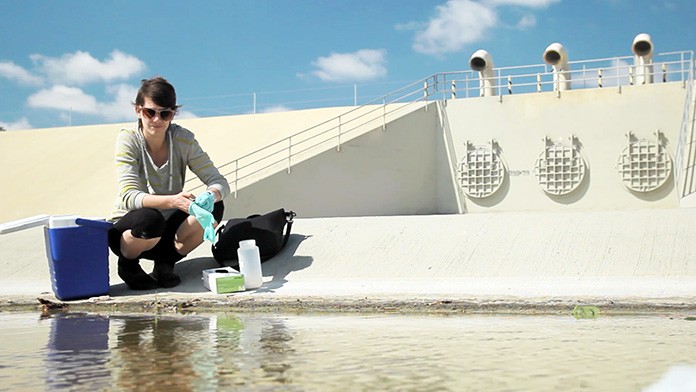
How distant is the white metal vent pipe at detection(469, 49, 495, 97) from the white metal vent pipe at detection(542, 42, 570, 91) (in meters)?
1.44

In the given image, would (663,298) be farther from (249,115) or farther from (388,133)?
(249,115)

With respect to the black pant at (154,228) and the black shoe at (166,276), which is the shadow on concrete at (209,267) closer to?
the black shoe at (166,276)

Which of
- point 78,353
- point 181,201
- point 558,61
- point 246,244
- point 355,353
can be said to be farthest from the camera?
point 558,61

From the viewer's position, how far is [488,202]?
62.6 feet

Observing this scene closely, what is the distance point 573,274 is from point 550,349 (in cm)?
331

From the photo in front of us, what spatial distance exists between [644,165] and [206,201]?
46.7ft

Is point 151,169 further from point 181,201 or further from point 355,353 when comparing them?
point 355,353

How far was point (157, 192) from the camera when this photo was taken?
265 inches

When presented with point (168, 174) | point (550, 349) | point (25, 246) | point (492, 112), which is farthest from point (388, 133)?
point (550, 349)

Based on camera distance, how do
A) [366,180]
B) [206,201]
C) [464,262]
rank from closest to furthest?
[206,201]
[464,262]
[366,180]

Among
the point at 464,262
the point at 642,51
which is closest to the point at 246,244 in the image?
the point at 464,262

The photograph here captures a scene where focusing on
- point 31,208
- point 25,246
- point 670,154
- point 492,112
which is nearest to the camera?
point 25,246

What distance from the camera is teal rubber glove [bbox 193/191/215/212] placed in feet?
20.8

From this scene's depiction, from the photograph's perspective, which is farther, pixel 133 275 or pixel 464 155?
pixel 464 155
